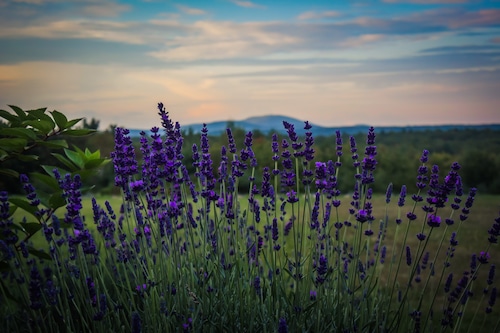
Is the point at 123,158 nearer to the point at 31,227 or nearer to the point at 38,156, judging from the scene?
the point at 38,156

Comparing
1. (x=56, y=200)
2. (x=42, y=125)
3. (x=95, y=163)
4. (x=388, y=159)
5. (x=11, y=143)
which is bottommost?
(x=388, y=159)

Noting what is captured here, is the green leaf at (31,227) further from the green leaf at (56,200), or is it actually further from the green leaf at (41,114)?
the green leaf at (41,114)

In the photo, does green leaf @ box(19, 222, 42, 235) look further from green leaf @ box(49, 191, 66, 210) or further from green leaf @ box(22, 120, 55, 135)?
green leaf @ box(22, 120, 55, 135)

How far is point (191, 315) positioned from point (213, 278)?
63 centimetres

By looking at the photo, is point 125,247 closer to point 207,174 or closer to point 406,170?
point 207,174

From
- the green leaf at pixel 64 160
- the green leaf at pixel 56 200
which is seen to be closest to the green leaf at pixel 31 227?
the green leaf at pixel 56 200

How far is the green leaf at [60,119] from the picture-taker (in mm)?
3279

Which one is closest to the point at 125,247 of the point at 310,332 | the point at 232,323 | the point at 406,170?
the point at 232,323

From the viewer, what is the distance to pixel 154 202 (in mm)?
3133

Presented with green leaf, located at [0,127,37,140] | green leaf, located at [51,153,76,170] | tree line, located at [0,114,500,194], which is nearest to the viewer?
green leaf, located at [0,127,37,140]

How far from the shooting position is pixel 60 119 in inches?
131

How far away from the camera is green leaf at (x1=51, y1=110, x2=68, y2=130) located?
3.28 metres

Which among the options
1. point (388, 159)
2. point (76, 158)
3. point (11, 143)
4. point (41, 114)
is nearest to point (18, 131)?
point (11, 143)

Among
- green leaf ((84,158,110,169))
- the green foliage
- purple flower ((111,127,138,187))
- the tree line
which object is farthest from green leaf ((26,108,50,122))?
the tree line
